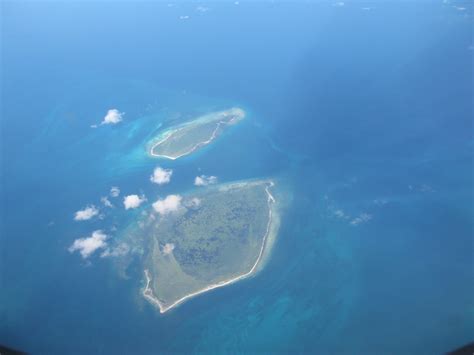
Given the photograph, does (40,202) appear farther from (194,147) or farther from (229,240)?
(229,240)

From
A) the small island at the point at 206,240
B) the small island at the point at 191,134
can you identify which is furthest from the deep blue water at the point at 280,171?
the small island at the point at 191,134

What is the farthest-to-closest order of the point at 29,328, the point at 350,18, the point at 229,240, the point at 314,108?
1. the point at 350,18
2. the point at 314,108
3. the point at 229,240
4. the point at 29,328

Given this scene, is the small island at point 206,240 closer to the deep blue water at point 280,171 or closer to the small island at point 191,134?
the deep blue water at point 280,171

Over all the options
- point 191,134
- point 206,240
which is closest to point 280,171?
point 206,240

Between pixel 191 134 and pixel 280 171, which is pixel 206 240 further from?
pixel 191 134

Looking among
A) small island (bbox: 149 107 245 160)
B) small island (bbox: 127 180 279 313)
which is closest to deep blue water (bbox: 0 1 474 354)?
small island (bbox: 127 180 279 313)

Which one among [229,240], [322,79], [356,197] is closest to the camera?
[229,240]

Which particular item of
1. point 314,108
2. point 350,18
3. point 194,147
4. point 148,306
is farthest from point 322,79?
point 148,306

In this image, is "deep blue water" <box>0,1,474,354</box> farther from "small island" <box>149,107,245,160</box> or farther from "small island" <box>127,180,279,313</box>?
"small island" <box>149,107,245,160</box>
